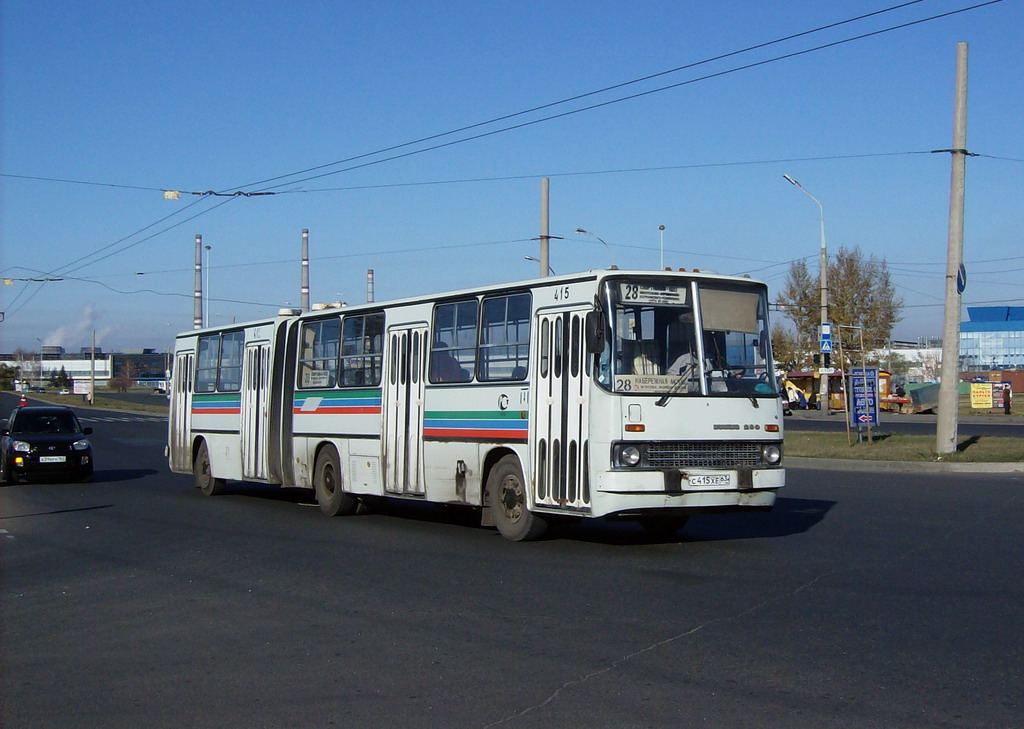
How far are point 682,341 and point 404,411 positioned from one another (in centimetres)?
441

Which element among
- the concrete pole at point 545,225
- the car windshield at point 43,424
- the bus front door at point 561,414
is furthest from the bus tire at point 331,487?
the concrete pole at point 545,225

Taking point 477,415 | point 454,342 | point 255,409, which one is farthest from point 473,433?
point 255,409

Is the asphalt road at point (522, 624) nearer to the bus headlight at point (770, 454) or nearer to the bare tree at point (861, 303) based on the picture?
the bus headlight at point (770, 454)

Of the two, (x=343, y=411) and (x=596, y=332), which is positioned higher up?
(x=596, y=332)

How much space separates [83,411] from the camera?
247 feet

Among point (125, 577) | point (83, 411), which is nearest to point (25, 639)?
point (125, 577)

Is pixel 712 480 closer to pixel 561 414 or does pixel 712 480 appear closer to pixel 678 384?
pixel 678 384

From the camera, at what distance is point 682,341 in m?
11.5

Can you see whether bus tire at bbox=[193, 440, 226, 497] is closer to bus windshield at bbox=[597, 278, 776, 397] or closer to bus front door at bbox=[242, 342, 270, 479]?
bus front door at bbox=[242, 342, 270, 479]

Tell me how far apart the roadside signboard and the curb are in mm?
2434

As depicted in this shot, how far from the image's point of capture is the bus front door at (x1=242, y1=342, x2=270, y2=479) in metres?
18.2

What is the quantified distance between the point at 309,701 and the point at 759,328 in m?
7.24

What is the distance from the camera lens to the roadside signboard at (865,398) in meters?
26.6

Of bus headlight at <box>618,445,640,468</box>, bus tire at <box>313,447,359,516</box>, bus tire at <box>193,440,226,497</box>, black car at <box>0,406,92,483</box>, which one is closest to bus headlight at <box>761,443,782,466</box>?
bus headlight at <box>618,445,640,468</box>
